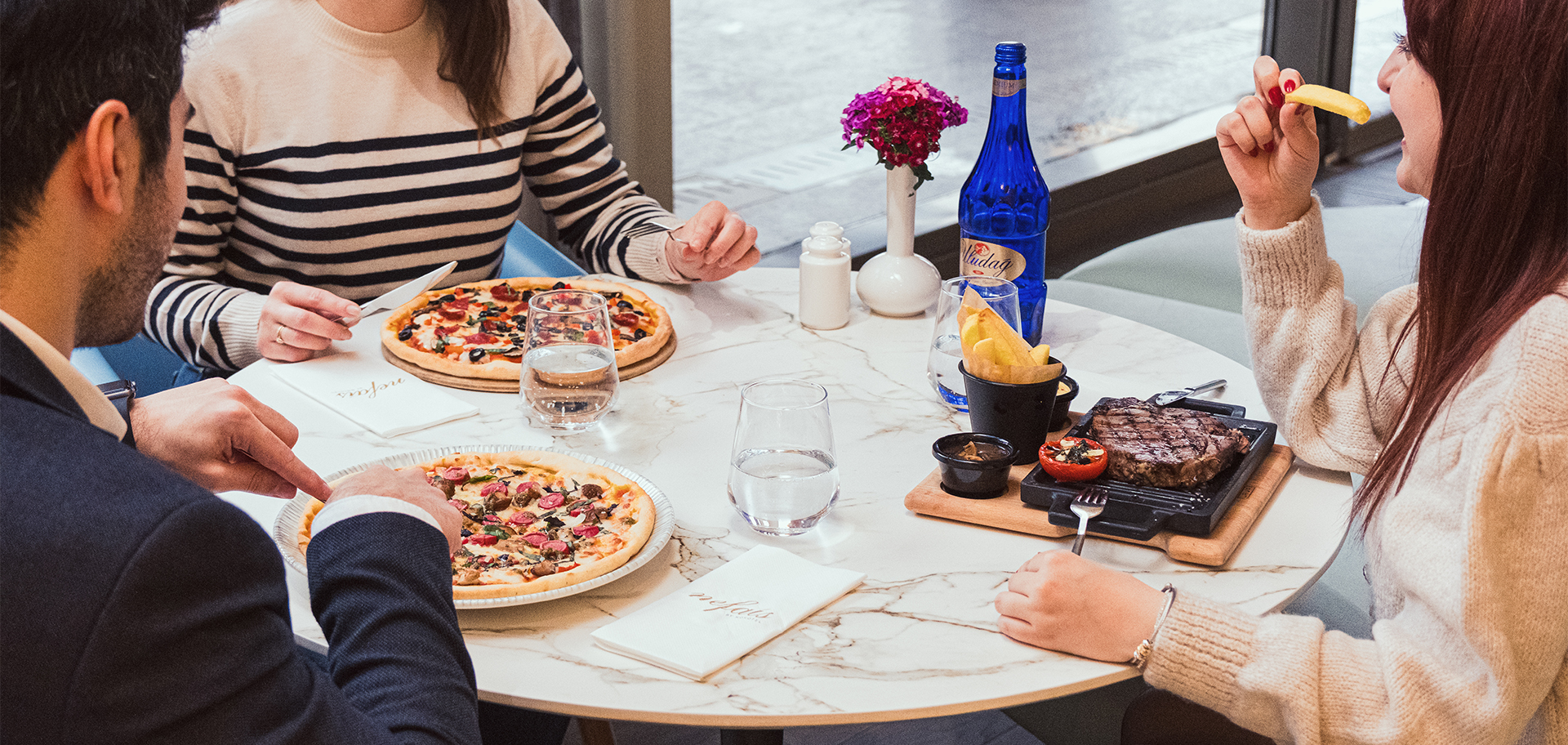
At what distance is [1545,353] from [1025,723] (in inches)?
36.6

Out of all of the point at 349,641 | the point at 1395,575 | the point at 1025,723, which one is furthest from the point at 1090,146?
the point at 349,641

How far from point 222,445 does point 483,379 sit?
0.47m

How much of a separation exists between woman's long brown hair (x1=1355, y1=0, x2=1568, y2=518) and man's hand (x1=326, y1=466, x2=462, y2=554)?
2.88 feet

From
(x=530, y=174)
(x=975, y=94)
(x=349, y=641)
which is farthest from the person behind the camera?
(x=975, y=94)

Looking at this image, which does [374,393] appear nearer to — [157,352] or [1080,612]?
[157,352]

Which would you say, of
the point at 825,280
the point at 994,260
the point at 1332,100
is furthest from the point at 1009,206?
the point at 1332,100

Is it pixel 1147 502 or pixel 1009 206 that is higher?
pixel 1009 206

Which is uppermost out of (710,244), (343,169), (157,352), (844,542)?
(343,169)

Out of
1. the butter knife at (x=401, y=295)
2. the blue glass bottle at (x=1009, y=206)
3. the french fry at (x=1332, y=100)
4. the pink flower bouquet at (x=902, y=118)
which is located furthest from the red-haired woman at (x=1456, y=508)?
the butter knife at (x=401, y=295)

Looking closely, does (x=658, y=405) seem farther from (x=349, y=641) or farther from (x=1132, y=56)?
(x=1132, y=56)

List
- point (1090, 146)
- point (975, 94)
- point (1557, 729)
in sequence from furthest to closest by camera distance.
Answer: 1. point (1090, 146)
2. point (975, 94)
3. point (1557, 729)

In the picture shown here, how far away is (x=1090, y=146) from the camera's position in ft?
17.6

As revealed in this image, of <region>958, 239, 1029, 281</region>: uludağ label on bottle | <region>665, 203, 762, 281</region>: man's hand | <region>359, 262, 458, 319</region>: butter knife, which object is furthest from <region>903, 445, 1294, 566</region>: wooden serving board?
<region>359, 262, 458, 319</region>: butter knife

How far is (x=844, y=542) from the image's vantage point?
1319mm
